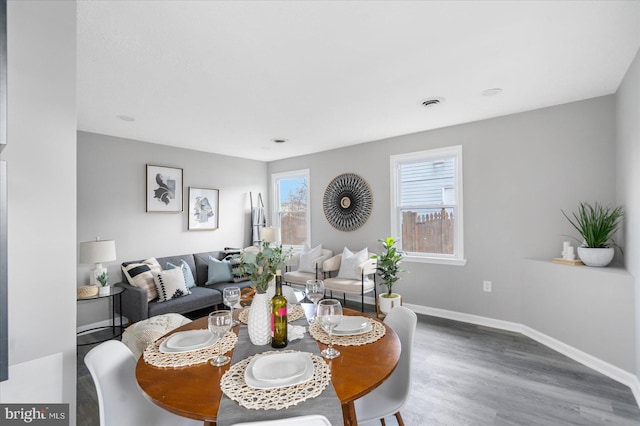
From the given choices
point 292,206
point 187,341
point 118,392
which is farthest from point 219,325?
point 292,206

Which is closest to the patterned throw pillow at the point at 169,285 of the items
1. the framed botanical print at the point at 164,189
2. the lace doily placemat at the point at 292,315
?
the framed botanical print at the point at 164,189

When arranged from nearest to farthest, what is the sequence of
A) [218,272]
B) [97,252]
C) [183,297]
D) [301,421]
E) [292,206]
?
[301,421]
[97,252]
[183,297]
[218,272]
[292,206]

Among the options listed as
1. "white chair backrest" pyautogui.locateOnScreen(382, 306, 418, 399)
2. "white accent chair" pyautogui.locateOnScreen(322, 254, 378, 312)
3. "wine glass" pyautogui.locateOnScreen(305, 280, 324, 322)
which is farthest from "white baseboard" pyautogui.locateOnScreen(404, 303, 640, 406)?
"wine glass" pyautogui.locateOnScreen(305, 280, 324, 322)

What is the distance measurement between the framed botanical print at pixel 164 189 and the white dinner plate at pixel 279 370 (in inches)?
→ 155

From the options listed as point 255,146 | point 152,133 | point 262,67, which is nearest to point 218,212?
point 255,146

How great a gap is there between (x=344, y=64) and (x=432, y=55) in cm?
64

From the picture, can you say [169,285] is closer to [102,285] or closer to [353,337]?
[102,285]

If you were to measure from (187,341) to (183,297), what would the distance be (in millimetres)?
2614

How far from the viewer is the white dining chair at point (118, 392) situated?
1.28 m

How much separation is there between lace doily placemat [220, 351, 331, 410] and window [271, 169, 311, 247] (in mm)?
4441

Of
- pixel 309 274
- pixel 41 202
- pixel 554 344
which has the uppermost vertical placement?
pixel 41 202

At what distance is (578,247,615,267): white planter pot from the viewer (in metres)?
2.79

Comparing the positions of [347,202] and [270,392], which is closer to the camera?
[270,392]

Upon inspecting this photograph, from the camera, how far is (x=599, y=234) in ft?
9.29
